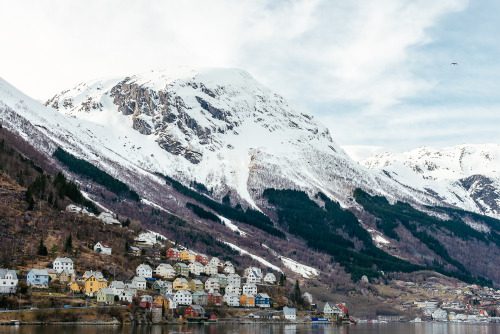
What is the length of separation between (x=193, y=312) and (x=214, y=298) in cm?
1713

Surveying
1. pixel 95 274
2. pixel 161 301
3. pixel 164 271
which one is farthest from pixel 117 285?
pixel 164 271

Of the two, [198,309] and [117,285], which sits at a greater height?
[117,285]

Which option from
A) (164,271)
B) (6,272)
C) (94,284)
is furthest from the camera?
(164,271)

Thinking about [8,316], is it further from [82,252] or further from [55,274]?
[82,252]

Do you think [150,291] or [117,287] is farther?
[150,291]

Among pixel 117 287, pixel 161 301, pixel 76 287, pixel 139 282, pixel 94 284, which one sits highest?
pixel 139 282

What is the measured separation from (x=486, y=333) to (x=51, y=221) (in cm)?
12850

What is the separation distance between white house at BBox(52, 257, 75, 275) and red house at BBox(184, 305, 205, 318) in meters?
31.2

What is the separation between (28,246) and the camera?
174625 mm

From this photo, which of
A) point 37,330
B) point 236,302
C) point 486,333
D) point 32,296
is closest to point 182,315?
point 236,302

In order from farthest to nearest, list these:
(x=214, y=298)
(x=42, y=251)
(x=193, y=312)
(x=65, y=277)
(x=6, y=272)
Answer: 1. (x=214, y=298)
2. (x=42, y=251)
3. (x=193, y=312)
4. (x=65, y=277)
5. (x=6, y=272)

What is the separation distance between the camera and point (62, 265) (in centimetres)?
16350

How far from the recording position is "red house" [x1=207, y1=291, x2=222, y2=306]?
7224 inches

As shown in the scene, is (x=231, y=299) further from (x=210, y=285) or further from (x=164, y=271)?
(x=164, y=271)
